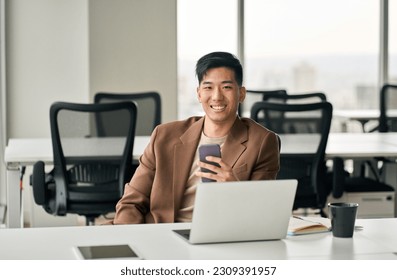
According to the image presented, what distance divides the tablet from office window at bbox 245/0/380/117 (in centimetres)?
619

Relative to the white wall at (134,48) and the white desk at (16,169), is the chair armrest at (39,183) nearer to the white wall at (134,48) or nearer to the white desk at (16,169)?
the white desk at (16,169)

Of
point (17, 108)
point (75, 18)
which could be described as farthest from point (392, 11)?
point (17, 108)

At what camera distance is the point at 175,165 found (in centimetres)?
304

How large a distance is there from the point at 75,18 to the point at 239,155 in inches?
177

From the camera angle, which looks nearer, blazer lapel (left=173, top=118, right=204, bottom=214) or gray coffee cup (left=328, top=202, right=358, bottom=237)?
gray coffee cup (left=328, top=202, right=358, bottom=237)

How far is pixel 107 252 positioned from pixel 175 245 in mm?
198

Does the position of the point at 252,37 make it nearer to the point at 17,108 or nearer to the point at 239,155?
the point at 17,108

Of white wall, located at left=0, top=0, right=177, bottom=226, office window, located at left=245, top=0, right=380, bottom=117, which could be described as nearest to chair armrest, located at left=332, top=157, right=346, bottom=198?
white wall, located at left=0, top=0, right=177, bottom=226

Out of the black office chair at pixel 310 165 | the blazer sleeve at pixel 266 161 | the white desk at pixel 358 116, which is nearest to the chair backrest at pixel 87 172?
the black office chair at pixel 310 165

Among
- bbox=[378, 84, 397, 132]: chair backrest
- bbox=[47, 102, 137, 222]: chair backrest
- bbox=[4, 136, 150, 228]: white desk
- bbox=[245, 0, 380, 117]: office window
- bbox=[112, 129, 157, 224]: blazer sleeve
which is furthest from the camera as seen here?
bbox=[245, 0, 380, 117]: office window

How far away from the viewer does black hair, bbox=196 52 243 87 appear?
119 inches

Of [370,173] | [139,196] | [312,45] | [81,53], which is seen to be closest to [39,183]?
[139,196]

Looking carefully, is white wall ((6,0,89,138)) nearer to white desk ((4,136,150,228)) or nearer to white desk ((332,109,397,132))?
white desk ((4,136,150,228))

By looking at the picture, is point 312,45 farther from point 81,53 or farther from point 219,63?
point 219,63
